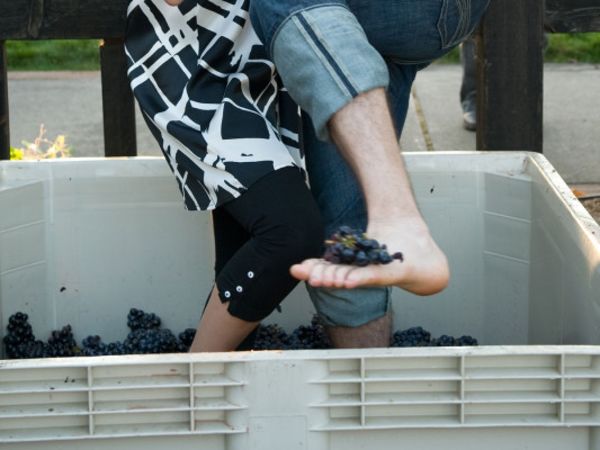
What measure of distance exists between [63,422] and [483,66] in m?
1.82

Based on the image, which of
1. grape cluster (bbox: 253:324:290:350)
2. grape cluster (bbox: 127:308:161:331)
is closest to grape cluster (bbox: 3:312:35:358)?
grape cluster (bbox: 127:308:161:331)

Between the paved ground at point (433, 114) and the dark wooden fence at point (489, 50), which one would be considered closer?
the dark wooden fence at point (489, 50)

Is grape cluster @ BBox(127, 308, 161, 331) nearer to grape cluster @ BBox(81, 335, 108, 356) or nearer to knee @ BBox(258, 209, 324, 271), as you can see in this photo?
grape cluster @ BBox(81, 335, 108, 356)

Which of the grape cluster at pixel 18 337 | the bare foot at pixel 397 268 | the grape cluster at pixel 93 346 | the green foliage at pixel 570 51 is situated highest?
the green foliage at pixel 570 51

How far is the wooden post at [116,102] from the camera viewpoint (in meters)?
3.16

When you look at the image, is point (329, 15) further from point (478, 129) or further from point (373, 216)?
point (478, 129)

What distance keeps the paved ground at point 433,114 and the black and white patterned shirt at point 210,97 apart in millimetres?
2528

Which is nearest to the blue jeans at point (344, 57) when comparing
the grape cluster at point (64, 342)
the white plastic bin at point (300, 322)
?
the white plastic bin at point (300, 322)

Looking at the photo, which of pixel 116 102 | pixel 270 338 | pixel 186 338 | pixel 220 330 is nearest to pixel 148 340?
pixel 186 338

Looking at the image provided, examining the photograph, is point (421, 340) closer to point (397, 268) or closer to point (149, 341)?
point (149, 341)

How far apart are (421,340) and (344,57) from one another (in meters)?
1.06

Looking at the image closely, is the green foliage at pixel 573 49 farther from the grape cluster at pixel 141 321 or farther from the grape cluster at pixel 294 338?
the grape cluster at pixel 141 321

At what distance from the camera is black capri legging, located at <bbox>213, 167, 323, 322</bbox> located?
220 centimetres

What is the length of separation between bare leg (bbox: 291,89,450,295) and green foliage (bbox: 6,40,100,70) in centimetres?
483
